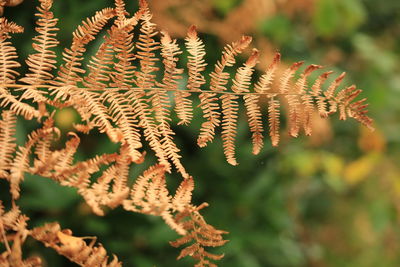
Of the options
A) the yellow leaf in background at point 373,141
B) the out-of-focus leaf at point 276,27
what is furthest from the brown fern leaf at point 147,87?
the yellow leaf in background at point 373,141

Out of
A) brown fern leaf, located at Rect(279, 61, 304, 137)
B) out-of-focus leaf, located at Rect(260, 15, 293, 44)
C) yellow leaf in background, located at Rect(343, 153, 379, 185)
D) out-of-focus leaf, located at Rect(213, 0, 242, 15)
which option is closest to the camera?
brown fern leaf, located at Rect(279, 61, 304, 137)

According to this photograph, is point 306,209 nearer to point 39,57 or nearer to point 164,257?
point 164,257

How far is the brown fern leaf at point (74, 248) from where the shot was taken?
60cm

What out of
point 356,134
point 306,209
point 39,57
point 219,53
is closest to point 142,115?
point 39,57

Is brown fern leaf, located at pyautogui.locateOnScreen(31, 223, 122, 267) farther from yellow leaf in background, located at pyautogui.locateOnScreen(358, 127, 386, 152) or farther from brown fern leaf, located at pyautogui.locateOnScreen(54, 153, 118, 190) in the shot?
yellow leaf in background, located at pyautogui.locateOnScreen(358, 127, 386, 152)

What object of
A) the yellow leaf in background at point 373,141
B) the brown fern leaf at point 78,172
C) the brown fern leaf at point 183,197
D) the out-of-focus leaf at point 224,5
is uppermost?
the out-of-focus leaf at point 224,5

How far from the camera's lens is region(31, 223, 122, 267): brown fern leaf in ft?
1.98

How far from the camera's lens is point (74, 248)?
1.97 feet

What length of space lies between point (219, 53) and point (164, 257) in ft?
2.81

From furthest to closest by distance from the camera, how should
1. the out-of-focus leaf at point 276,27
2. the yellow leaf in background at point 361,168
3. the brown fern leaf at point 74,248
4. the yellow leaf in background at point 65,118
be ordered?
the yellow leaf in background at point 361,168 → the out-of-focus leaf at point 276,27 → the yellow leaf in background at point 65,118 → the brown fern leaf at point 74,248

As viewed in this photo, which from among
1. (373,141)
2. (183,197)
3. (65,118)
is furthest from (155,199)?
(373,141)

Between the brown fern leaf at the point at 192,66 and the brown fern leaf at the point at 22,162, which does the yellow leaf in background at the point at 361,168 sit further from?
the brown fern leaf at the point at 22,162

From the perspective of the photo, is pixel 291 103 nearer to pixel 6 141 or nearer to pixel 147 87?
pixel 147 87

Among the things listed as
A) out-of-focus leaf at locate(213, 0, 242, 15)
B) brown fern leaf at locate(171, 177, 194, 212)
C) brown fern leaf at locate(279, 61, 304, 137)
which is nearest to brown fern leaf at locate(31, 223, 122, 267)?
brown fern leaf at locate(171, 177, 194, 212)
